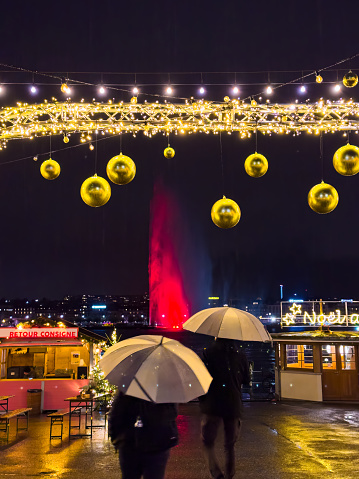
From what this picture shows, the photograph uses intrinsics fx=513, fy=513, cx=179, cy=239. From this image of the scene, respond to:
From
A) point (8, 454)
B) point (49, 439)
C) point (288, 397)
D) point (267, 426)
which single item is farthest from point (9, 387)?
point (288, 397)

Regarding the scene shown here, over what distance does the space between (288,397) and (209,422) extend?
1250 cm

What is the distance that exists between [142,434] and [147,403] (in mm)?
263

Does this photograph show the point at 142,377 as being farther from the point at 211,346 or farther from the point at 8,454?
the point at 8,454

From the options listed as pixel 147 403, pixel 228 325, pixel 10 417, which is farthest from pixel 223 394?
pixel 10 417

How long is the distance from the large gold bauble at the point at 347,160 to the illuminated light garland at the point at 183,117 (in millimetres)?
1782

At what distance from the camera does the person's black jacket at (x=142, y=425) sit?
4523mm

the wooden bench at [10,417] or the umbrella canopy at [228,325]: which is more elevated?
the umbrella canopy at [228,325]

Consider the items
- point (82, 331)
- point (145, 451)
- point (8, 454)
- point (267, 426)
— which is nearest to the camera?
point (145, 451)

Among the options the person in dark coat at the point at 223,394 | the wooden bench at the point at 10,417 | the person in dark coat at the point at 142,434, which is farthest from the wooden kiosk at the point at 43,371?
the person in dark coat at the point at 142,434

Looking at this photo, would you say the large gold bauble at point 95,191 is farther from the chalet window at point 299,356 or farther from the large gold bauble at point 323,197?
the chalet window at point 299,356

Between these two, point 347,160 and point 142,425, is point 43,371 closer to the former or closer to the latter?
point 347,160

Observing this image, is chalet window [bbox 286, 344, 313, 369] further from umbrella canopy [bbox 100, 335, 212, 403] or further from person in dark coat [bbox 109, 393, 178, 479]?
person in dark coat [bbox 109, 393, 178, 479]

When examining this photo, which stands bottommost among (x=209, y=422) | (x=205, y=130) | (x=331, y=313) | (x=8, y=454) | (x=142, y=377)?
(x=8, y=454)

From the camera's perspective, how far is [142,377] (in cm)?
453
